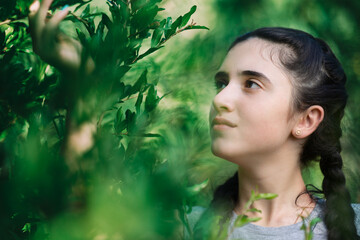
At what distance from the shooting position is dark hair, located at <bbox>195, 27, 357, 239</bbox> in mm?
1220

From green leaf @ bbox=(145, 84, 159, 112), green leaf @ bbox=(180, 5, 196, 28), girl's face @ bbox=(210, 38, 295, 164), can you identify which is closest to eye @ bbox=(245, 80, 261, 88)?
girl's face @ bbox=(210, 38, 295, 164)

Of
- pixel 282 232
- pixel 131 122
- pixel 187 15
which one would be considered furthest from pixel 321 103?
pixel 131 122

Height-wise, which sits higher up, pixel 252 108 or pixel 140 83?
pixel 140 83

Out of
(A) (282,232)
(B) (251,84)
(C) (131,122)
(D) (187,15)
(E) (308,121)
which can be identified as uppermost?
(D) (187,15)

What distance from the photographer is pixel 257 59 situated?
1.19 m

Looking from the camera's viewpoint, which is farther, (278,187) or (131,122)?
(278,187)

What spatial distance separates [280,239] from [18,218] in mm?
858

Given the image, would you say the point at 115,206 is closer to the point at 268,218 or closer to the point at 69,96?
the point at 69,96

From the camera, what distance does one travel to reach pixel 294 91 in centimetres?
120

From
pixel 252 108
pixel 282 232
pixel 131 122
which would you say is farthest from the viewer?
pixel 282 232

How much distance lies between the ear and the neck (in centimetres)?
8

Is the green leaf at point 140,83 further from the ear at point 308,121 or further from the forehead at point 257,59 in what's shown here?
the ear at point 308,121

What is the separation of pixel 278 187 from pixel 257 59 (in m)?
0.38

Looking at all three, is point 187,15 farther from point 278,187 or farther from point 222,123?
point 278,187
